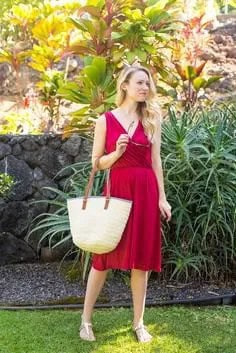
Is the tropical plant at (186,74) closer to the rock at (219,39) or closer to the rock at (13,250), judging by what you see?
the rock at (13,250)

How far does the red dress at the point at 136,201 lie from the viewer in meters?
3.26

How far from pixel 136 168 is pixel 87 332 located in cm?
108

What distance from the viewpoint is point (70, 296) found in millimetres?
4398

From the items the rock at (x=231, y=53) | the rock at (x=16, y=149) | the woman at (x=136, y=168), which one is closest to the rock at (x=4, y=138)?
the rock at (x=16, y=149)

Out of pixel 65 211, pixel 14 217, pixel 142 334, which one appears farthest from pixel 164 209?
pixel 14 217

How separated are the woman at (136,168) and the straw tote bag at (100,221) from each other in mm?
99

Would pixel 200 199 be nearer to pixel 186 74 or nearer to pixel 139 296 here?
pixel 139 296

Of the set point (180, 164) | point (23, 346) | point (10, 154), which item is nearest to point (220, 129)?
point (180, 164)

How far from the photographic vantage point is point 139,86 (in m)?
3.25

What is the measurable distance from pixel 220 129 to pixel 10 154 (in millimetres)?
2127

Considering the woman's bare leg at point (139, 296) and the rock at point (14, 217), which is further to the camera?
the rock at point (14, 217)

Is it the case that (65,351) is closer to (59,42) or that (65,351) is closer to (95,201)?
(95,201)

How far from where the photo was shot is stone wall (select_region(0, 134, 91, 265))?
18.0ft

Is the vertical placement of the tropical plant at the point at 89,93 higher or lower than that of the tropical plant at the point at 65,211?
higher
